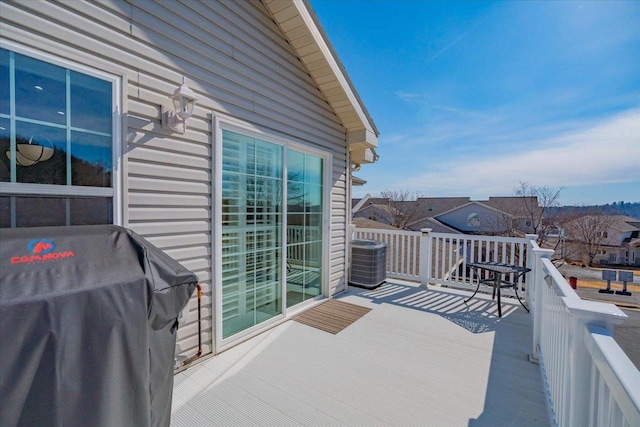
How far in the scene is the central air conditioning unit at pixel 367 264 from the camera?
4.87 meters

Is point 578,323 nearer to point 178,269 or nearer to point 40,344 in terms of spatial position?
point 178,269

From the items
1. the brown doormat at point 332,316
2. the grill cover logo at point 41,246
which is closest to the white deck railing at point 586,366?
the brown doormat at point 332,316

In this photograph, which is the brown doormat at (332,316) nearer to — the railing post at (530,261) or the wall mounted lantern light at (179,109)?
the railing post at (530,261)

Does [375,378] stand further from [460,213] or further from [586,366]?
[460,213]

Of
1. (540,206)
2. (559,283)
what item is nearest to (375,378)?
(559,283)

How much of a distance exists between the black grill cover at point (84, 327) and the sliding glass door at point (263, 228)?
1.36m

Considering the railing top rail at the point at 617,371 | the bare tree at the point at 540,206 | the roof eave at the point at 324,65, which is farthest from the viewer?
the bare tree at the point at 540,206

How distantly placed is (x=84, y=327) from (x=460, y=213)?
30958 mm

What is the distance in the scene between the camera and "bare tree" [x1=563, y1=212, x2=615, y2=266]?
841 inches

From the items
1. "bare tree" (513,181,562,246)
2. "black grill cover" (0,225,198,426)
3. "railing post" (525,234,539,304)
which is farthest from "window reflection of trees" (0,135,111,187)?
"bare tree" (513,181,562,246)

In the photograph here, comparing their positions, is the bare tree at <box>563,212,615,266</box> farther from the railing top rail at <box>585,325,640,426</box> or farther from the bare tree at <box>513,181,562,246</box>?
the railing top rail at <box>585,325,640,426</box>

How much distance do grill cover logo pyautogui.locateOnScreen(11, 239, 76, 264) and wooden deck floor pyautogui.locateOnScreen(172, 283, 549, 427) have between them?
1.40 meters

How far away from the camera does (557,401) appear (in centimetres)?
178

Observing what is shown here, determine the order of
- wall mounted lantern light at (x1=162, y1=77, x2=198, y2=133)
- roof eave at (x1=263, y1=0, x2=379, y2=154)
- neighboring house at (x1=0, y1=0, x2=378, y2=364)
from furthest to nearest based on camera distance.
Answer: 1. roof eave at (x1=263, y1=0, x2=379, y2=154)
2. wall mounted lantern light at (x1=162, y1=77, x2=198, y2=133)
3. neighboring house at (x1=0, y1=0, x2=378, y2=364)
